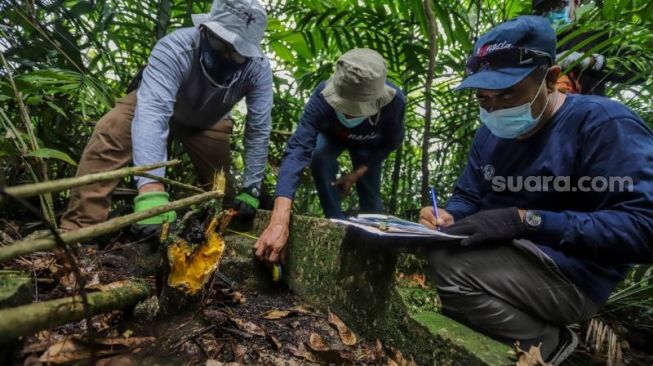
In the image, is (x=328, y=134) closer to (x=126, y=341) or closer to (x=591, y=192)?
(x=591, y=192)

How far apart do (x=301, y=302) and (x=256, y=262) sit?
293mm

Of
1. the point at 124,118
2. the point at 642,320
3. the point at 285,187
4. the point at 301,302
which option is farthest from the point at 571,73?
the point at 124,118

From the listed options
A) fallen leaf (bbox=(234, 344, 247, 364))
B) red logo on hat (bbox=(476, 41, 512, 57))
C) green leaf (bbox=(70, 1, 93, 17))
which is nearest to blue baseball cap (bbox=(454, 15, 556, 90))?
red logo on hat (bbox=(476, 41, 512, 57))

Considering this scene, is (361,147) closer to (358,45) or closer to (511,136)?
(358,45)

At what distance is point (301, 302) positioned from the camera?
1.92 m

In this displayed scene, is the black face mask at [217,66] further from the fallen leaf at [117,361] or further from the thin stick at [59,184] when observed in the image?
the fallen leaf at [117,361]

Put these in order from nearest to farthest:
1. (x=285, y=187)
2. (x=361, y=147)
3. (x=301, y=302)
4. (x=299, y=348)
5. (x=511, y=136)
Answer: (x=299, y=348) < (x=511, y=136) < (x=301, y=302) < (x=285, y=187) < (x=361, y=147)

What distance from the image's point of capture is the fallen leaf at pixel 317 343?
4.86 ft

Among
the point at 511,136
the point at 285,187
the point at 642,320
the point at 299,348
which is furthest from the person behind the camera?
the point at 642,320

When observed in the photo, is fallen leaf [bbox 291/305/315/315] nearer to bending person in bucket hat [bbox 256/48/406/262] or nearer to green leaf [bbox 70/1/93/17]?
bending person in bucket hat [bbox 256/48/406/262]

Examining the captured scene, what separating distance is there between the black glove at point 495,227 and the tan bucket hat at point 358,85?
3.83ft

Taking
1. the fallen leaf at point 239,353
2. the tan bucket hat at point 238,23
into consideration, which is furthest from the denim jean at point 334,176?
the fallen leaf at point 239,353

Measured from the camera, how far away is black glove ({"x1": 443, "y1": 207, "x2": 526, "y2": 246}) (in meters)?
1.52

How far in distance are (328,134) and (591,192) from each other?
1.87 m
